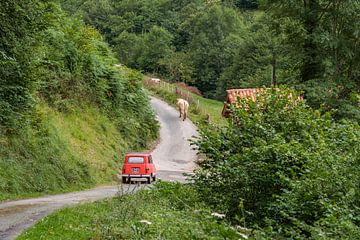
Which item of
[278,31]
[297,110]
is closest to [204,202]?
[297,110]

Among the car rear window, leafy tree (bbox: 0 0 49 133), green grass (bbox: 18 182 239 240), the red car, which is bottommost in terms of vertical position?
the red car

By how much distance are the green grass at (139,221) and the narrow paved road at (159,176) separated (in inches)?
26.1

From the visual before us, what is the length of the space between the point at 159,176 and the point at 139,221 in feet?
62.9

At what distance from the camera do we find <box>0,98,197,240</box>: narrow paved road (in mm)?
13016

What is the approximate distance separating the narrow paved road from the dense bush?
2.98 metres

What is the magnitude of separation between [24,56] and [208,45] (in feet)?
200

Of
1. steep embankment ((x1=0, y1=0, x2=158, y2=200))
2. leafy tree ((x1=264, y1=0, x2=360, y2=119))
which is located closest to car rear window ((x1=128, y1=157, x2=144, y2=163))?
steep embankment ((x1=0, y1=0, x2=158, y2=200))

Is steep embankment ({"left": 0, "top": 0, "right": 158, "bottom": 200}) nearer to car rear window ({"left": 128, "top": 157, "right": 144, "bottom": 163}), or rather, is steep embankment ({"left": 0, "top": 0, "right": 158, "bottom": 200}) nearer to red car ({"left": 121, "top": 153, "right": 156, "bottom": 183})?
red car ({"left": 121, "top": 153, "right": 156, "bottom": 183})

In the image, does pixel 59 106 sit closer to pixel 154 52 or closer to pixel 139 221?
pixel 139 221

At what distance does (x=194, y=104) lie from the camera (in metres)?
54.3

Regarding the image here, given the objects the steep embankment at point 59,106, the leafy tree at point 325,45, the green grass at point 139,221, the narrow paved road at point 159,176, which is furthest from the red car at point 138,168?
the green grass at point 139,221

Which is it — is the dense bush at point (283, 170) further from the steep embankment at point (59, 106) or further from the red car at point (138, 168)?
the red car at point (138, 168)

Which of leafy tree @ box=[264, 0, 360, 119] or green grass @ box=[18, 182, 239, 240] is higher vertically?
leafy tree @ box=[264, 0, 360, 119]

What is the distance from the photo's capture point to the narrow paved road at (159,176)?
13.0 metres
